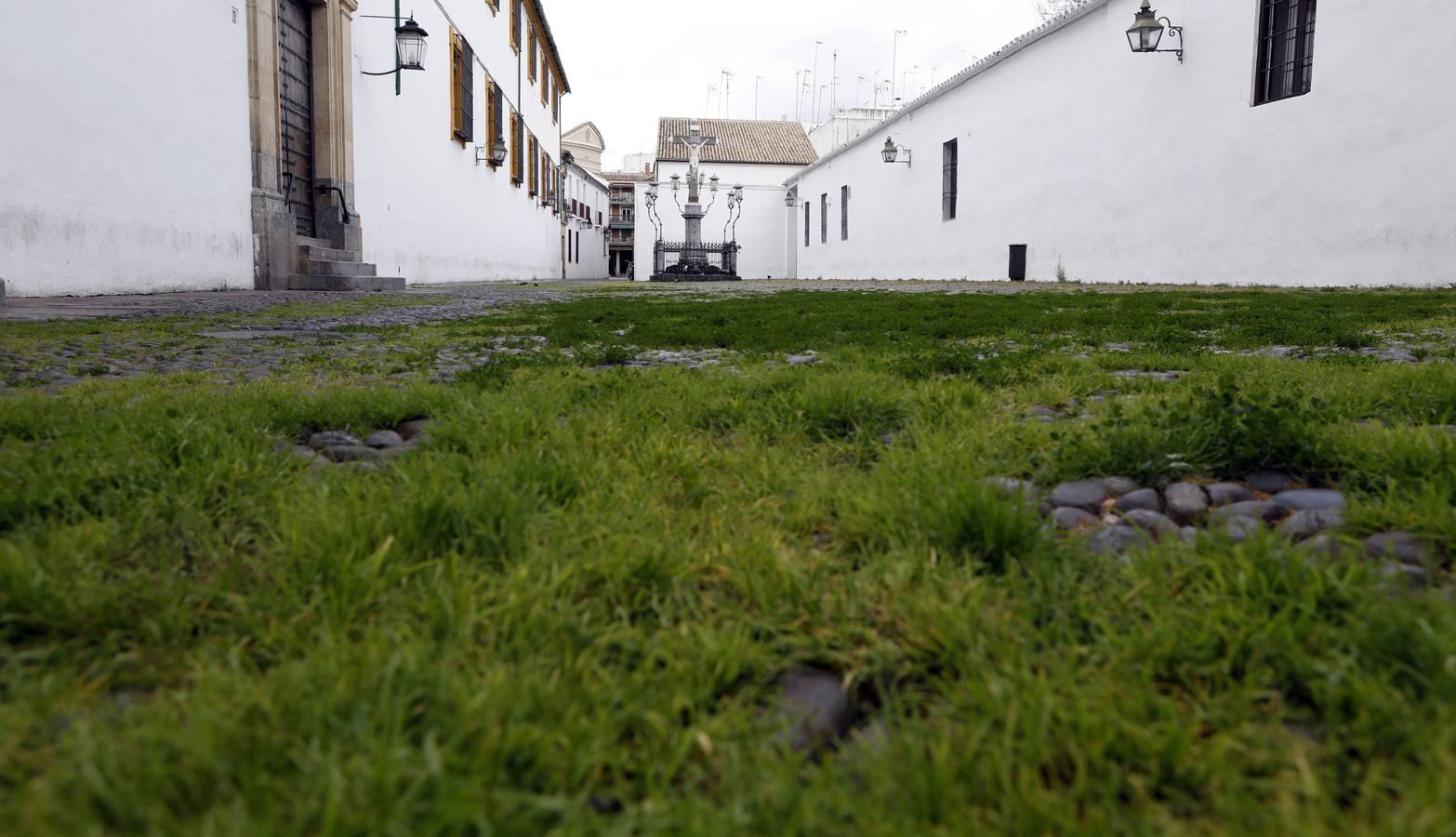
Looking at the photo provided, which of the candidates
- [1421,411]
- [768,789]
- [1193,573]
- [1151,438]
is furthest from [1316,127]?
[768,789]

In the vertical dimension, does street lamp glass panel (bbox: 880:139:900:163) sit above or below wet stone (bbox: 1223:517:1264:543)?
above

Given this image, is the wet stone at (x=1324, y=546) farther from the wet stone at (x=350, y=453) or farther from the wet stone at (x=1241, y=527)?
the wet stone at (x=350, y=453)

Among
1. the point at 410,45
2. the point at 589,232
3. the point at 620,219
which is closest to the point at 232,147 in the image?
the point at 410,45

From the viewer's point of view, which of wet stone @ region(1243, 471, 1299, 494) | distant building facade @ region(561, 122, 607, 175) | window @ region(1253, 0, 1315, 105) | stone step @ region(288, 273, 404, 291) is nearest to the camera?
wet stone @ region(1243, 471, 1299, 494)

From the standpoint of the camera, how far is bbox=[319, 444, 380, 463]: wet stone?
202cm

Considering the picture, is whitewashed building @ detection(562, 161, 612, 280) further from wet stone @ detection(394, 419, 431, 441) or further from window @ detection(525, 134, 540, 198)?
wet stone @ detection(394, 419, 431, 441)

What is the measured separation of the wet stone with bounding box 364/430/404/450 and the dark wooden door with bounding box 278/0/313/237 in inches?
376

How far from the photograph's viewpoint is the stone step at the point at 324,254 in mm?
10594

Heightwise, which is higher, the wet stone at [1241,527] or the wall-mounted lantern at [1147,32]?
the wall-mounted lantern at [1147,32]

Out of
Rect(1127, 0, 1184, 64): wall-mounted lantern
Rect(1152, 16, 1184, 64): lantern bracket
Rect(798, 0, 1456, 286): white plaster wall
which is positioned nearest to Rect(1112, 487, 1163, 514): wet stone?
Rect(798, 0, 1456, 286): white plaster wall

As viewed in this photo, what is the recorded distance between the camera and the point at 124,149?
763cm

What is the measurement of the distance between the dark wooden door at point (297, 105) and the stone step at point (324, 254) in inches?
21.5

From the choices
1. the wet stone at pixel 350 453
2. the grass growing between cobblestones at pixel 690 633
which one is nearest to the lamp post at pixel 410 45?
the grass growing between cobblestones at pixel 690 633

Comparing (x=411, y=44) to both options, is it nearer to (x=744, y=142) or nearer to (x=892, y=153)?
(x=892, y=153)
